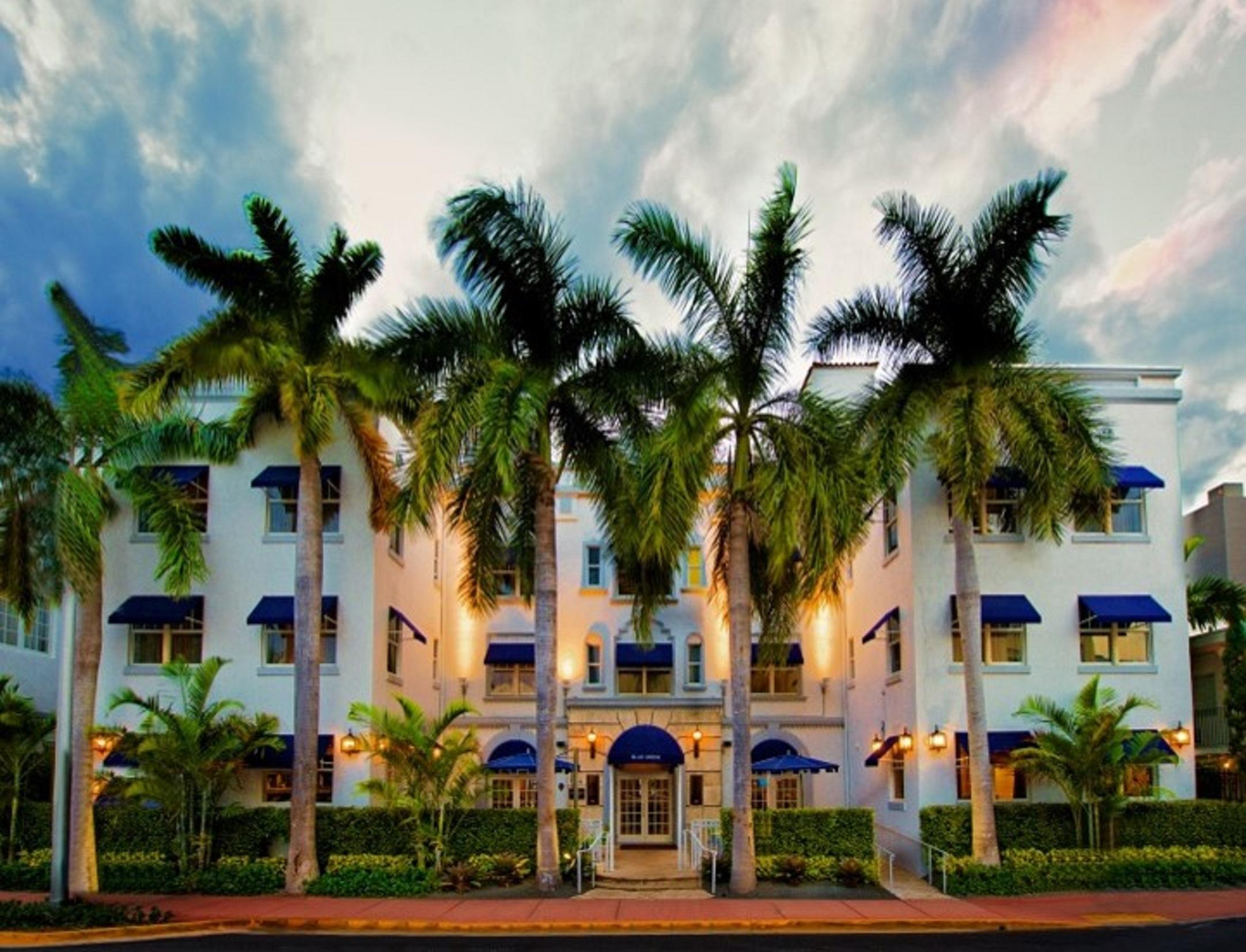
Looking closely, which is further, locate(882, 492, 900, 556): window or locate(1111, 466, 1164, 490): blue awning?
locate(882, 492, 900, 556): window

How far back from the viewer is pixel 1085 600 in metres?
26.4

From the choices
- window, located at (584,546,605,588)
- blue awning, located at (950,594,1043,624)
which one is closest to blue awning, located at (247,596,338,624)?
window, located at (584,546,605,588)

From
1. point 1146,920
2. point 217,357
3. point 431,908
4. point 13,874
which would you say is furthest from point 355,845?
point 1146,920

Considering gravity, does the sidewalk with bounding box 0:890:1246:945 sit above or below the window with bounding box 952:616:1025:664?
below

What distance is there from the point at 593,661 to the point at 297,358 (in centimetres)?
1449

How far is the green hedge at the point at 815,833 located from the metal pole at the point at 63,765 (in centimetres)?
1235

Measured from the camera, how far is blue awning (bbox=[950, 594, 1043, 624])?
1015 inches

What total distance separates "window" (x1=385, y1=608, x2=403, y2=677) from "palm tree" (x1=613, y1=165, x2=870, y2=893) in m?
7.34

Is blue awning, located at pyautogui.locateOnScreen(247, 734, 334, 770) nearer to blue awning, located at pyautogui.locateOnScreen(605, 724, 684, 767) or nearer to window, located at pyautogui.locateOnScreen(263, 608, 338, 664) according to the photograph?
window, located at pyautogui.locateOnScreen(263, 608, 338, 664)

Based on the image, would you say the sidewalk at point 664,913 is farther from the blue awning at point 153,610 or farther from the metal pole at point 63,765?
the blue awning at point 153,610

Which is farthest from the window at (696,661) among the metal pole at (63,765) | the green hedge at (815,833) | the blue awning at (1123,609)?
the metal pole at (63,765)

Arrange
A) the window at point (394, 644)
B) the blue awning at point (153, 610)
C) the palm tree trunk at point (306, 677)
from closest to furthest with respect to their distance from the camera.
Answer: the palm tree trunk at point (306, 677)
the blue awning at point (153, 610)
the window at point (394, 644)

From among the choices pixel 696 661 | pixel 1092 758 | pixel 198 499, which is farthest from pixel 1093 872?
pixel 198 499

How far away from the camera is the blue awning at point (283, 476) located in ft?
87.0
